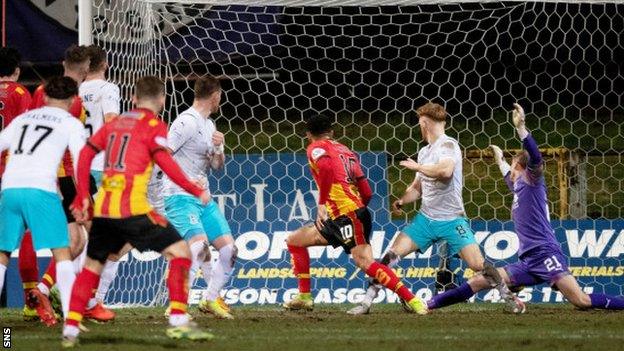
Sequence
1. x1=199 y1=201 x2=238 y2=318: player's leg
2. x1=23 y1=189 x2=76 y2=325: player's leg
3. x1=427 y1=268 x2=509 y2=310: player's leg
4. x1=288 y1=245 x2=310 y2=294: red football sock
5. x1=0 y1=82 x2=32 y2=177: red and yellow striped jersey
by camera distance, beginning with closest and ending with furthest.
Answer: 1. x1=23 y1=189 x2=76 y2=325: player's leg
2. x1=0 y1=82 x2=32 y2=177: red and yellow striped jersey
3. x1=199 y1=201 x2=238 y2=318: player's leg
4. x1=427 y1=268 x2=509 y2=310: player's leg
5. x1=288 y1=245 x2=310 y2=294: red football sock

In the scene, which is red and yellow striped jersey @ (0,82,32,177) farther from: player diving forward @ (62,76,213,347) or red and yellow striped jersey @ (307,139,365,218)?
red and yellow striped jersey @ (307,139,365,218)

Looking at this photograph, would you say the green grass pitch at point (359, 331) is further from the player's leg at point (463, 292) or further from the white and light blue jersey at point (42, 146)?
the white and light blue jersey at point (42, 146)

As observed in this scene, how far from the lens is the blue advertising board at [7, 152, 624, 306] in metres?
13.1

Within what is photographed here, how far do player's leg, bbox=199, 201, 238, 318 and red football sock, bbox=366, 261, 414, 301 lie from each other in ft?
3.73

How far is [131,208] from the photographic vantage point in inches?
328

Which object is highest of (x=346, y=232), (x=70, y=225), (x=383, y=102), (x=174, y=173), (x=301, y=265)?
(x=383, y=102)

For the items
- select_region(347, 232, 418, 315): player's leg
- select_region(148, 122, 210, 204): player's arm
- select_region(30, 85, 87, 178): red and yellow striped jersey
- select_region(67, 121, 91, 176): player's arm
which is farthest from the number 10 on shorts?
select_region(67, 121, 91, 176): player's arm

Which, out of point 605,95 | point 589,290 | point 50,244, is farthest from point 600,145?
point 50,244

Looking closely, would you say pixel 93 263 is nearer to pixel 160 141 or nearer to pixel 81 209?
pixel 81 209

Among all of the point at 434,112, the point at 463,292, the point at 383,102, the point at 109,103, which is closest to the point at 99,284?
the point at 109,103

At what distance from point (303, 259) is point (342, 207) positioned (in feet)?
2.18

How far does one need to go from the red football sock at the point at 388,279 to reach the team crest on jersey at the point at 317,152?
99 centimetres

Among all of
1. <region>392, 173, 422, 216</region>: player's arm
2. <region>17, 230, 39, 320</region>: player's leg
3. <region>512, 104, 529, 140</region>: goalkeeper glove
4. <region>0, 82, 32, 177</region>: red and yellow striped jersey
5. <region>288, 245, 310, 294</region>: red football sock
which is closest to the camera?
<region>17, 230, 39, 320</region>: player's leg

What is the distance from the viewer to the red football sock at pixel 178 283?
840 cm
